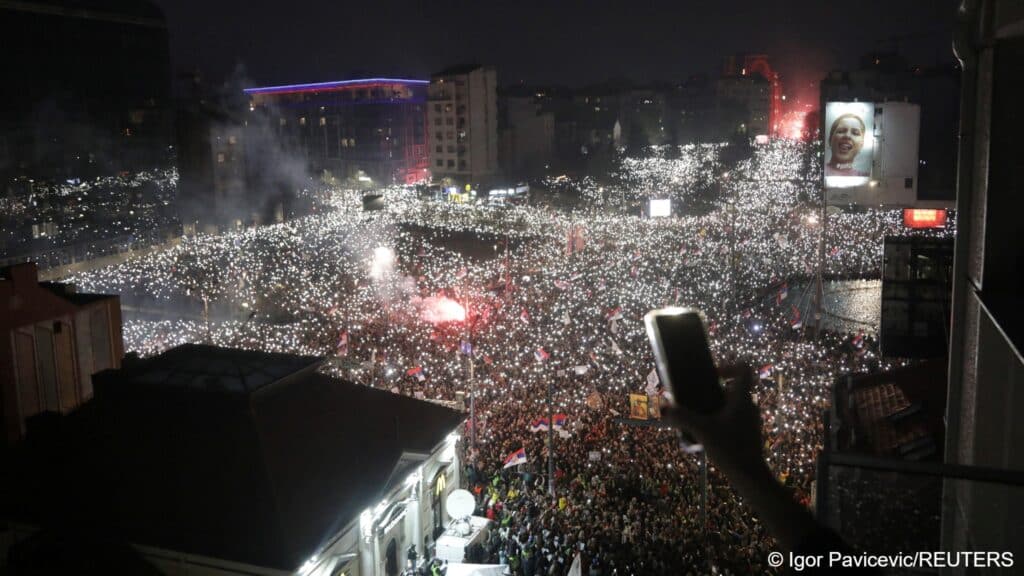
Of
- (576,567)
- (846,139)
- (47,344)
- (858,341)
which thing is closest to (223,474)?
(576,567)

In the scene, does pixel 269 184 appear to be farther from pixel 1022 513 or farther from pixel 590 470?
pixel 1022 513

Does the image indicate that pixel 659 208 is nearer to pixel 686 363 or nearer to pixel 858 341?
pixel 858 341

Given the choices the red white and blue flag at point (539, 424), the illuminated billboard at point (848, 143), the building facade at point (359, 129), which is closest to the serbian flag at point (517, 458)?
the red white and blue flag at point (539, 424)

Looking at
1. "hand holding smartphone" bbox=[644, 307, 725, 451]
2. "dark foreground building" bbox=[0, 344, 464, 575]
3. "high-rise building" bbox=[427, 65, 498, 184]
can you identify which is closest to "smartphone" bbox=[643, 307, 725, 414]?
"hand holding smartphone" bbox=[644, 307, 725, 451]

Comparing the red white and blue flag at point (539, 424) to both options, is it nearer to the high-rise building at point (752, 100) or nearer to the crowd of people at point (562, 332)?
the crowd of people at point (562, 332)

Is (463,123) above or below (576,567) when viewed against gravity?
above

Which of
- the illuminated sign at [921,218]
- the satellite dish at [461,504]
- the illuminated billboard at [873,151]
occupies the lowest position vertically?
the satellite dish at [461,504]

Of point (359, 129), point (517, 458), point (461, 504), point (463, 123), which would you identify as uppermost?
point (359, 129)
